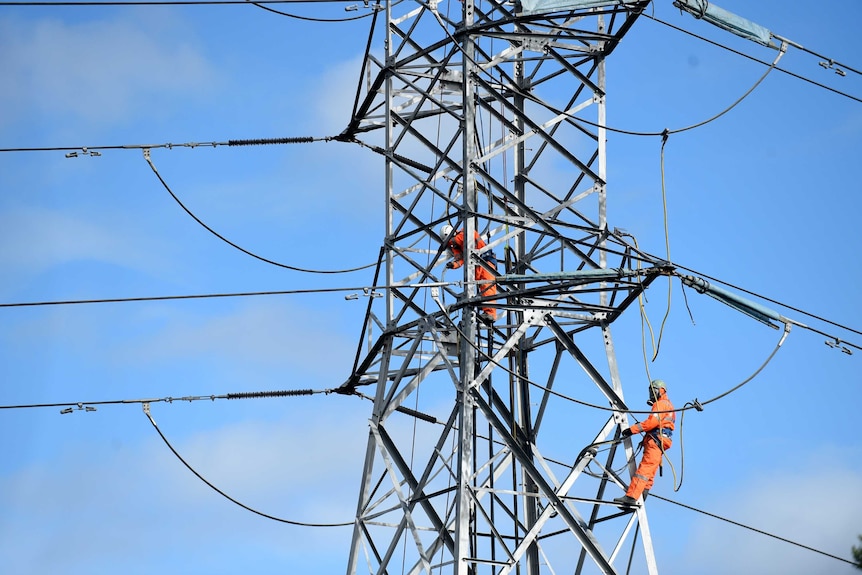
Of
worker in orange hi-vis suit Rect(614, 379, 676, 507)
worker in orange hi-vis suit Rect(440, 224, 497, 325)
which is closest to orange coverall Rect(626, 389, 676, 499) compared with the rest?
worker in orange hi-vis suit Rect(614, 379, 676, 507)

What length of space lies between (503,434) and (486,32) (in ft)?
18.3

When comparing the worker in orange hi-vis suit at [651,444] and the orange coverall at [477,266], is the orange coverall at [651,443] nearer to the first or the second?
the worker in orange hi-vis suit at [651,444]

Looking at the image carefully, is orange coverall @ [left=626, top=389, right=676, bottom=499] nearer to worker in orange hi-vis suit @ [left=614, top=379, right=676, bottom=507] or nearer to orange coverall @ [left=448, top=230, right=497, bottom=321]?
worker in orange hi-vis suit @ [left=614, top=379, right=676, bottom=507]

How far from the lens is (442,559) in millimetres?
25047

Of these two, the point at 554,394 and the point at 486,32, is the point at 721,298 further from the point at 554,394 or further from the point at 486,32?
the point at 486,32

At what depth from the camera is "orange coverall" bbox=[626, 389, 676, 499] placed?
2470 cm

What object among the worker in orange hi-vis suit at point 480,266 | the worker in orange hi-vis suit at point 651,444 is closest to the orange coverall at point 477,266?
the worker in orange hi-vis suit at point 480,266

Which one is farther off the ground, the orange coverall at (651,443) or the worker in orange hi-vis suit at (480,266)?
the worker in orange hi-vis suit at (480,266)

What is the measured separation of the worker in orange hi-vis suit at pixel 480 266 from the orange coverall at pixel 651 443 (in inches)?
105

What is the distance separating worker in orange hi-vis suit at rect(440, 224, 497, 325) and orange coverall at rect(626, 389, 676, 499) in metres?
2.65

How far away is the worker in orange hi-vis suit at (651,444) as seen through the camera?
2466 centimetres

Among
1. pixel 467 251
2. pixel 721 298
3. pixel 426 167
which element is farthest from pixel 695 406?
pixel 426 167

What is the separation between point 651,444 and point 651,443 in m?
0.01

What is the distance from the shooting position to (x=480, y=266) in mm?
25266
